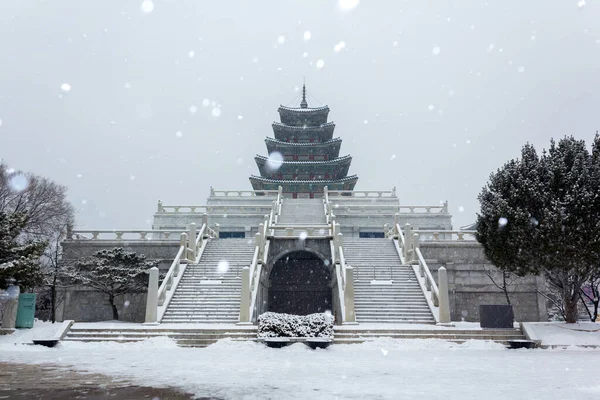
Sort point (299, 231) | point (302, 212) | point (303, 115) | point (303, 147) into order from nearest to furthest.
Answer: point (299, 231) < point (302, 212) < point (303, 147) < point (303, 115)

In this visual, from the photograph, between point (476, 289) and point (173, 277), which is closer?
point (173, 277)

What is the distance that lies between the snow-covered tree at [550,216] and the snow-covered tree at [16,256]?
48.7 ft

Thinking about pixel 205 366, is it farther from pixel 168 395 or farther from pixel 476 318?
pixel 476 318

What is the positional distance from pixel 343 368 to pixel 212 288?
33.4 feet

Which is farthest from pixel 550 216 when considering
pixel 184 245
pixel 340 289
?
pixel 184 245

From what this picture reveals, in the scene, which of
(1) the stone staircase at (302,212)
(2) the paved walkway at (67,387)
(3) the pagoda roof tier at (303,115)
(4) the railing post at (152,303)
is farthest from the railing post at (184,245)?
(3) the pagoda roof tier at (303,115)

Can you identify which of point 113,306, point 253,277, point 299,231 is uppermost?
point 299,231

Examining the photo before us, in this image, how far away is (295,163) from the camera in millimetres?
43594

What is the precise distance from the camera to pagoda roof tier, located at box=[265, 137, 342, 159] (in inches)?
1777

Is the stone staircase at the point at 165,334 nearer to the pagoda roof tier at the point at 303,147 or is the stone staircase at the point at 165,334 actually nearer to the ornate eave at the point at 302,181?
the ornate eave at the point at 302,181

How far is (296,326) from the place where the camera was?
13.4 m

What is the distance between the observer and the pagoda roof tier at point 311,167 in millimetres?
43531

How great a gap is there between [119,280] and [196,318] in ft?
18.9

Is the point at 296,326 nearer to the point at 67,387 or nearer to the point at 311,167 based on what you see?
the point at 67,387
